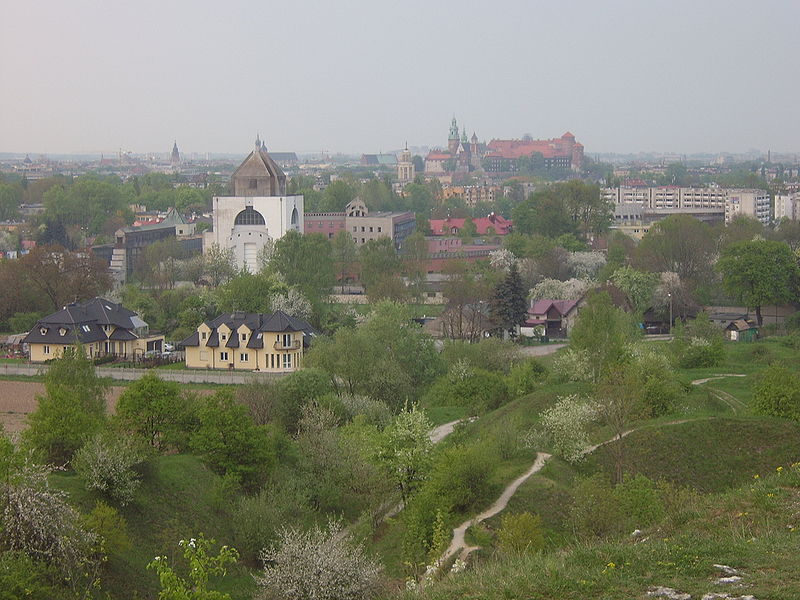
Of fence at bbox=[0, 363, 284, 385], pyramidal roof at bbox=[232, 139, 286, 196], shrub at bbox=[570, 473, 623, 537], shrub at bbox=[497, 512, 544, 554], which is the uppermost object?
pyramidal roof at bbox=[232, 139, 286, 196]

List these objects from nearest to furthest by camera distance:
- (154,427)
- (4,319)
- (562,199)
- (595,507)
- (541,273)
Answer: (595,507) < (154,427) < (4,319) < (541,273) < (562,199)

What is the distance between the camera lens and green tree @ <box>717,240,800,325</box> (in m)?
44.5

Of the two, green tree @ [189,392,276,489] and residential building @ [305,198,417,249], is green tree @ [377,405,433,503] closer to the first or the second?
green tree @ [189,392,276,489]

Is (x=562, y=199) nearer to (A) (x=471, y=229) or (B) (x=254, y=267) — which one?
(A) (x=471, y=229)

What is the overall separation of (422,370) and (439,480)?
12.7 metres

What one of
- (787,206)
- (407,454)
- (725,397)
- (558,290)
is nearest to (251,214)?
(558,290)

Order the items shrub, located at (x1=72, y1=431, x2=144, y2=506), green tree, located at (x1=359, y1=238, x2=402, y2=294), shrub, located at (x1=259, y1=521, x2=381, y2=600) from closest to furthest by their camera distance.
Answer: shrub, located at (x1=259, y1=521, x2=381, y2=600)
shrub, located at (x1=72, y1=431, x2=144, y2=506)
green tree, located at (x1=359, y1=238, x2=402, y2=294)

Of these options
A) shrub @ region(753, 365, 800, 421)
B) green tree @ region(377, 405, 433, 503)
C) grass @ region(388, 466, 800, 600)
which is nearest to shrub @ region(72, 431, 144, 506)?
green tree @ region(377, 405, 433, 503)

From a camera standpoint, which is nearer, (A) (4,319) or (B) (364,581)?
(B) (364,581)

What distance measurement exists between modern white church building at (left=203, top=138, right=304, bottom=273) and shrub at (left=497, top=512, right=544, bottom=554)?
1643 inches

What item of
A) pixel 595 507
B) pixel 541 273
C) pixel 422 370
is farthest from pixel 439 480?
pixel 541 273

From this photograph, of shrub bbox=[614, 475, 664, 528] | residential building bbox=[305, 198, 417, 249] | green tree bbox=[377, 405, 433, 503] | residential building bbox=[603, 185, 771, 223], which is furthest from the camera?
residential building bbox=[603, 185, 771, 223]

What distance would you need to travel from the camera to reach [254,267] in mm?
57938

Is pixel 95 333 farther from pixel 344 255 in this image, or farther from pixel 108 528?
pixel 344 255
